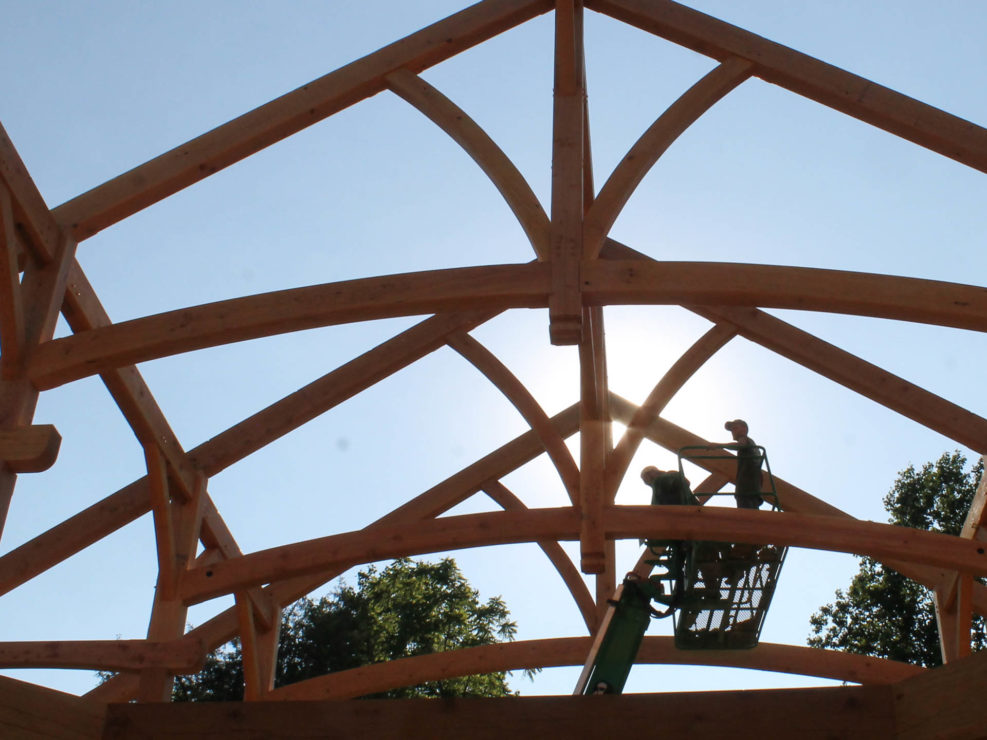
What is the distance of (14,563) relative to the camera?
25.7 feet

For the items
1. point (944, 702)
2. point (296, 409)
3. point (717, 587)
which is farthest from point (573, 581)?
point (944, 702)

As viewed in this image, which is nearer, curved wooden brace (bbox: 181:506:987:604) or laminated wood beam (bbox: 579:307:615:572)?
curved wooden brace (bbox: 181:506:987:604)

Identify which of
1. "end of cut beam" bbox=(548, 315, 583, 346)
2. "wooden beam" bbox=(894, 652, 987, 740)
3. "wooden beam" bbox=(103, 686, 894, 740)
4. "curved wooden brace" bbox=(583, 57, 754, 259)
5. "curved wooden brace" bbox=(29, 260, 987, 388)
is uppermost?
"curved wooden brace" bbox=(583, 57, 754, 259)

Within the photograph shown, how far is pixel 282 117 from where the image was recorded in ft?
21.8

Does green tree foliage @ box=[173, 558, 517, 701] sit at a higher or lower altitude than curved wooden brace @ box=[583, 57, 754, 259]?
higher

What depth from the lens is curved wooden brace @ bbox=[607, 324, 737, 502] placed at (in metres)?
8.62

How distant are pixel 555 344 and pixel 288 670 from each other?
17.7 meters

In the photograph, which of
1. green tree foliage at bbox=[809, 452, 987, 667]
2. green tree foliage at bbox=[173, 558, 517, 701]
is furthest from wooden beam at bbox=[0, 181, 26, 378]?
green tree foliage at bbox=[809, 452, 987, 667]

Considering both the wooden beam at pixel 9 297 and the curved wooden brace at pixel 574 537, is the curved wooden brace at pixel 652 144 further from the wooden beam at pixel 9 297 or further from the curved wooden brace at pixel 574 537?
the wooden beam at pixel 9 297

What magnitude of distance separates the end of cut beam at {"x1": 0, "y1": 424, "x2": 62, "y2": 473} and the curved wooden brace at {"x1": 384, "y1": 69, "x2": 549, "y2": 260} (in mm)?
2614

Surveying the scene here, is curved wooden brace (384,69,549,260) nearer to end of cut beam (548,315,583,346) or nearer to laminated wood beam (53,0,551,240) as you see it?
laminated wood beam (53,0,551,240)

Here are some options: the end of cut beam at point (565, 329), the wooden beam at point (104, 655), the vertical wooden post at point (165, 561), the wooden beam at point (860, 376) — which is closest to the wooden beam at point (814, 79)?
the end of cut beam at point (565, 329)

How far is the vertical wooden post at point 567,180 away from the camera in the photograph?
5508 mm

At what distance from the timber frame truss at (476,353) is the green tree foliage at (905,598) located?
1249 centimetres
